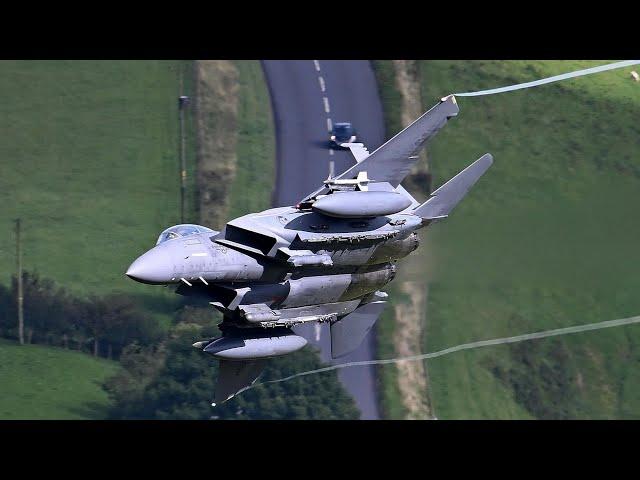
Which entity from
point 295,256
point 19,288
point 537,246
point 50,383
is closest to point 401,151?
point 295,256

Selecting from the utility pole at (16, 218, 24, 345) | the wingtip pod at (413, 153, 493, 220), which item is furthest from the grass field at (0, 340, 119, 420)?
the wingtip pod at (413, 153, 493, 220)

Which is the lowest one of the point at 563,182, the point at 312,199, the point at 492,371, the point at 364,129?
the point at 492,371

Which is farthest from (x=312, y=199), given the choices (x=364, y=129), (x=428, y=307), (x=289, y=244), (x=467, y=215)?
(x=364, y=129)

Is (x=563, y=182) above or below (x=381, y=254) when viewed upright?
above

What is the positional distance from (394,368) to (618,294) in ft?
18.7

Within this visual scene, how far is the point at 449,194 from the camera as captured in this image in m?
22.3

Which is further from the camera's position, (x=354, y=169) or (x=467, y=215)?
(x=467, y=215)

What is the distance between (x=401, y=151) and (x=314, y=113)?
18559 millimetres

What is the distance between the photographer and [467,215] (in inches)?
1148

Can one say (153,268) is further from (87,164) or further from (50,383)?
(87,164)

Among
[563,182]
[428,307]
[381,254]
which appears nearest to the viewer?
[381,254]

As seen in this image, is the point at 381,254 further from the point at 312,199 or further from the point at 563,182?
the point at 563,182

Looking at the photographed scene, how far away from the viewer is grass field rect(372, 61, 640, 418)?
95.5ft

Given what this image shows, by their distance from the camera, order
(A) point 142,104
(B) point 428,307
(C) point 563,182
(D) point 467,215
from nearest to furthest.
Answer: (D) point 467,215
(B) point 428,307
(C) point 563,182
(A) point 142,104
